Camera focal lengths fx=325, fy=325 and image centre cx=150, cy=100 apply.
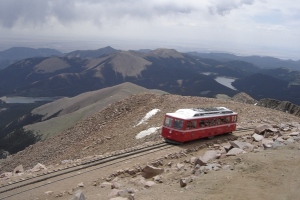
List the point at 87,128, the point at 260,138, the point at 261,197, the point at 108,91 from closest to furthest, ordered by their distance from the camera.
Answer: the point at 261,197 → the point at 260,138 → the point at 87,128 → the point at 108,91

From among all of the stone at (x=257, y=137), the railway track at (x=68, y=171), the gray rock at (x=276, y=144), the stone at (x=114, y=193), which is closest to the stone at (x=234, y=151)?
the gray rock at (x=276, y=144)

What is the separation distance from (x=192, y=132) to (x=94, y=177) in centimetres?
973

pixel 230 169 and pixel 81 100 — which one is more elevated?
pixel 230 169

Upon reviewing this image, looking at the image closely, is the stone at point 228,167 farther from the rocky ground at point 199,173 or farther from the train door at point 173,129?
the train door at point 173,129

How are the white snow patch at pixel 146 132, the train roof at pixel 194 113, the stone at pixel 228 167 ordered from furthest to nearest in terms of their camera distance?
the white snow patch at pixel 146 132
the train roof at pixel 194 113
the stone at pixel 228 167

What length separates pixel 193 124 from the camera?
27.6 metres

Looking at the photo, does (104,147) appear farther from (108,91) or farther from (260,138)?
(108,91)

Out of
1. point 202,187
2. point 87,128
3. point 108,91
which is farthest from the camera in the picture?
point 108,91

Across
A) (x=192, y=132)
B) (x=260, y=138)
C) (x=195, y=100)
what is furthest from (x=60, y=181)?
(x=195, y=100)

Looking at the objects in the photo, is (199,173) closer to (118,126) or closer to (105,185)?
(105,185)

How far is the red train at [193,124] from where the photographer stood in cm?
2711

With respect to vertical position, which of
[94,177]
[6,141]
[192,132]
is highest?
[192,132]

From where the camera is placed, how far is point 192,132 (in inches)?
1086

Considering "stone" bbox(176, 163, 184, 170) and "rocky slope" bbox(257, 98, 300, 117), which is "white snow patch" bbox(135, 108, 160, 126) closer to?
"stone" bbox(176, 163, 184, 170)
